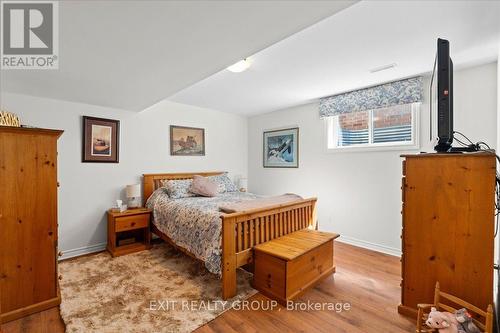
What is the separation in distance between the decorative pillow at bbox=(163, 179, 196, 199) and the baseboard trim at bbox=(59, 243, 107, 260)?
1201 mm

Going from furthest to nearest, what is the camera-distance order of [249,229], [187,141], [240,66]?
[187,141], [240,66], [249,229]

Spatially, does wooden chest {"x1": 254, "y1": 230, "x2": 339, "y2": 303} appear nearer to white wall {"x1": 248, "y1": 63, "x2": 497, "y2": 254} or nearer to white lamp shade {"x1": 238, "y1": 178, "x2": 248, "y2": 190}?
white wall {"x1": 248, "y1": 63, "x2": 497, "y2": 254}

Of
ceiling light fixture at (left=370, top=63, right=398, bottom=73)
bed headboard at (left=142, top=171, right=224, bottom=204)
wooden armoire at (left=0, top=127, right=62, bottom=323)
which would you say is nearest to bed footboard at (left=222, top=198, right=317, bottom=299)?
wooden armoire at (left=0, top=127, right=62, bottom=323)

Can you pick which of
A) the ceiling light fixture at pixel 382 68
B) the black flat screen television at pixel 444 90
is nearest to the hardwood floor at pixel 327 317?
the black flat screen television at pixel 444 90

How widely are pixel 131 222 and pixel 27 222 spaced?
1393mm

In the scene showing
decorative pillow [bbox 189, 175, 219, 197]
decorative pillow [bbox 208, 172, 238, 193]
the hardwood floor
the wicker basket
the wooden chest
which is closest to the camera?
the hardwood floor

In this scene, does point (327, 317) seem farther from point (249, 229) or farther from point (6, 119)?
point (6, 119)

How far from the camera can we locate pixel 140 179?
3.76 meters

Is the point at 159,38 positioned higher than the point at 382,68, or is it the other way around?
the point at 382,68

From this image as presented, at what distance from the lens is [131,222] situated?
129 inches

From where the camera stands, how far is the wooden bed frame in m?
2.15

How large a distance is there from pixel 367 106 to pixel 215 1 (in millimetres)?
2795

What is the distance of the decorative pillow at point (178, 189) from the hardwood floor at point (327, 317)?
1780 millimetres

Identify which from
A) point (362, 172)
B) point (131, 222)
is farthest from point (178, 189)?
point (362, 172)
